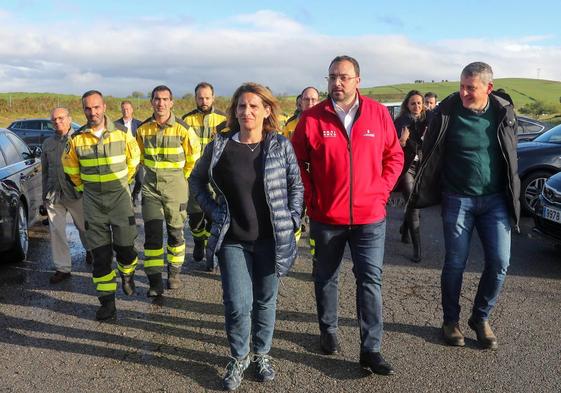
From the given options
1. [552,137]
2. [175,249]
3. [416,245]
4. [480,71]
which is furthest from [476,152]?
[552,137]

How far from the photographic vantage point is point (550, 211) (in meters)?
6.21

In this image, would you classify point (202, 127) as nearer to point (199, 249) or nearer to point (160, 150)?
point (160, 150)

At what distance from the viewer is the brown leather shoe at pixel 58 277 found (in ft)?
18.8

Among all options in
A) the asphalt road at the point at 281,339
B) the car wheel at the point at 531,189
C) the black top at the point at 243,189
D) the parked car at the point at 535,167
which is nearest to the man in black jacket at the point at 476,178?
the asphalt road at the point at 281,339

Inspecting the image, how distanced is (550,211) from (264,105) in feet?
14.3

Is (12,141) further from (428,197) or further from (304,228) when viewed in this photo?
(428,197)

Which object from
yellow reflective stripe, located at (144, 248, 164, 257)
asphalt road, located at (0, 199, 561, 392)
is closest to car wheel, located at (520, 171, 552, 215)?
asphalt road, located at (0, 199, 561, 392)

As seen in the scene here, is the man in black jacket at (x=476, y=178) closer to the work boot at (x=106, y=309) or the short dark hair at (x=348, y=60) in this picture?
the short dark hair at (x=348, y=60)

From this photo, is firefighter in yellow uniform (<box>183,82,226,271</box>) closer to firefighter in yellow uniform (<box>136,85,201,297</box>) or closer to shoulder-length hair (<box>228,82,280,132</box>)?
firefighter in yellow uniform (<box>136,85,201,297</box>)

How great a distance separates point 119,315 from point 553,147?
7.28m

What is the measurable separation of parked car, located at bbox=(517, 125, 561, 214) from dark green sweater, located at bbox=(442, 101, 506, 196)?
16.6 feet

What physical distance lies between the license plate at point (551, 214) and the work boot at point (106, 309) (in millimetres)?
4923

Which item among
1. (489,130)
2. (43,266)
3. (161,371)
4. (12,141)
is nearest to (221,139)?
(161,371)

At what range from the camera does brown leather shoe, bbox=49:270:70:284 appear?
5727mm
